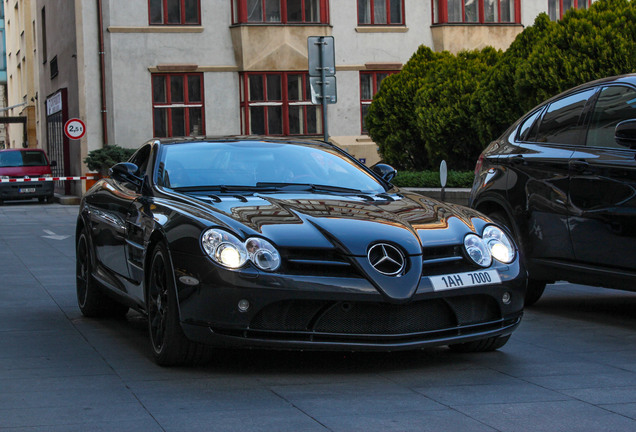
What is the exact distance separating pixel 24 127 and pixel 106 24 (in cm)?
2357

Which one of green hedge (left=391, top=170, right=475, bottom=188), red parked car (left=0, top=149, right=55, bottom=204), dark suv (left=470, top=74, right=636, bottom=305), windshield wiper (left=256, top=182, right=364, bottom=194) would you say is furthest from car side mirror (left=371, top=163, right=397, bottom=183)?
red parked car (left=0, top=149, right=55, bottom=204)

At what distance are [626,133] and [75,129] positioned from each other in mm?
25068

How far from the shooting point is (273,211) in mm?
6152

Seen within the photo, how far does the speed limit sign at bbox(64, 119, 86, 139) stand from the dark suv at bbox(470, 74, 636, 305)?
2303 cm

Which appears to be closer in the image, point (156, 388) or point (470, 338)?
point (156, 388)

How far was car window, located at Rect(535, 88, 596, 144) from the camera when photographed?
8086 mm

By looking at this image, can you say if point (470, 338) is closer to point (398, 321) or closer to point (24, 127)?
point (398, 321)

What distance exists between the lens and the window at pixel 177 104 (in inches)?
1262

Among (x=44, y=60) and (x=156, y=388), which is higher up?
(x=44, y=60)

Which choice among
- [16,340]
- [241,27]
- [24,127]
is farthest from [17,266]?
[24,127]

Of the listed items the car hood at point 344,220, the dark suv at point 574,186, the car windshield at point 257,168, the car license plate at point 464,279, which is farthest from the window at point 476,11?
the car license plate at point 464,279

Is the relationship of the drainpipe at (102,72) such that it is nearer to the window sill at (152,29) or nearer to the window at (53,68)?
the window sill at (152,29)

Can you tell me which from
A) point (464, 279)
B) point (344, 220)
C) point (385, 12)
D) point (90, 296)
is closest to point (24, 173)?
point (385, 12)

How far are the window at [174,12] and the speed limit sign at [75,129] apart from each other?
3795 mm
